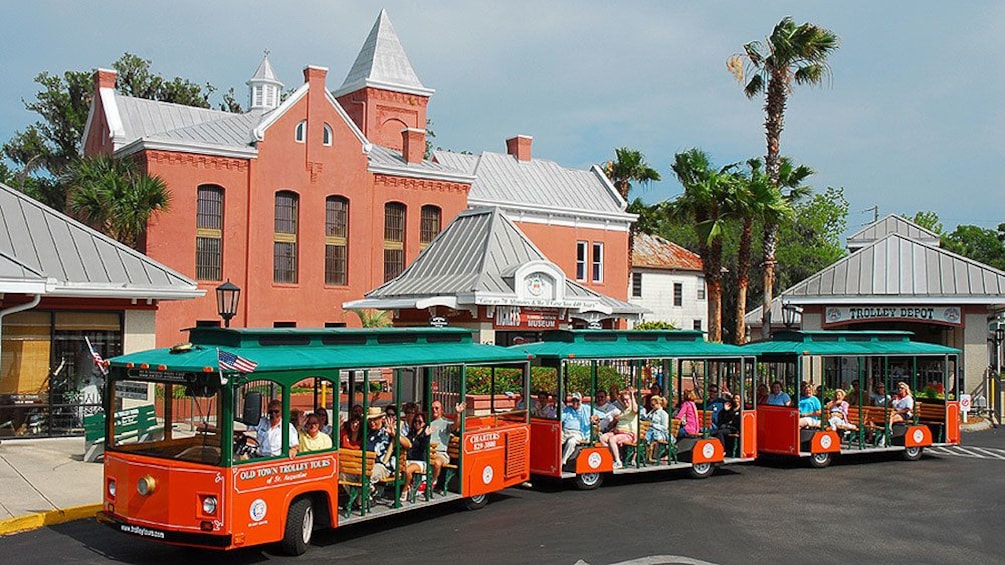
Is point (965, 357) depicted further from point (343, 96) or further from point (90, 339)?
point (343, 96)

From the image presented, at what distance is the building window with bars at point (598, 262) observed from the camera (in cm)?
4459

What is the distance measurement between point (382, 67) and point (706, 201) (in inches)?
768

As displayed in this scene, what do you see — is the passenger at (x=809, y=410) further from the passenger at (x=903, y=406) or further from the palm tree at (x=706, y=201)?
the palm tree at (x=706, y=201)

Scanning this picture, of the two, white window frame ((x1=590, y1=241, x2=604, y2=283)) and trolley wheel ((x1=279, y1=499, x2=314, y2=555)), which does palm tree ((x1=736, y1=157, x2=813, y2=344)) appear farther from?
trolley wheel ((x1=279, y1=499, x2=314, y2=555))

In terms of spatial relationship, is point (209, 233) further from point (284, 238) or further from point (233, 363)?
point (233, 363)

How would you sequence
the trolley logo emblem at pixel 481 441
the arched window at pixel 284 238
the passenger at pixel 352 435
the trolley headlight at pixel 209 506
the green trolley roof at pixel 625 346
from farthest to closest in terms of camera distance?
the arched window at pixel 284 238 < the green trolley roof at pixel 625 346 < the trolley logo emblem at pixel 481 441 < the passenger at pixel 352 435 < the trolley headlight at pixel 209 506

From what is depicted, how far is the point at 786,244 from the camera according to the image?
234ft

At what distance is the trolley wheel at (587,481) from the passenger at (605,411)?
0.83 metres

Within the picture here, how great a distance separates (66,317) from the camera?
68.2ft

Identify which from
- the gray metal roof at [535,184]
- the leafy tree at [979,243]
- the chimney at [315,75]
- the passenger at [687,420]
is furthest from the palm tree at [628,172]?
the leafy tree at [979,243]

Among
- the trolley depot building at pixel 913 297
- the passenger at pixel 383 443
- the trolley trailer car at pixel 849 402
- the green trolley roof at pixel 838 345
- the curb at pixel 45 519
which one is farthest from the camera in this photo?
the trolley depot building at pixel 913 297

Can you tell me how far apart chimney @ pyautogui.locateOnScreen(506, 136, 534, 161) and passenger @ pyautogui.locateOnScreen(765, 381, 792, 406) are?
1081 inches

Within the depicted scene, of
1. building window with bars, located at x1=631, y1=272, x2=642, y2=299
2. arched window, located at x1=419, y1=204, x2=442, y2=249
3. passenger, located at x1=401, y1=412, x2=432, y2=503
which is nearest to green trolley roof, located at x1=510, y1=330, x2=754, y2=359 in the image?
passenger, located at x1=401, y1=412, x2=432, y2=503

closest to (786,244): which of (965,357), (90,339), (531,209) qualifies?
(531,209)
